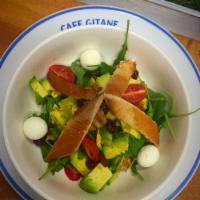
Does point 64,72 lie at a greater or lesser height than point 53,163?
greater

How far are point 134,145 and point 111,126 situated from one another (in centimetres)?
6

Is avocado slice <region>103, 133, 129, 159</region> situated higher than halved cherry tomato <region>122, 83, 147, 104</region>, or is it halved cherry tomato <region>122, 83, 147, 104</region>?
halved cherry tomato <region>122, 83, 147, 104</region>

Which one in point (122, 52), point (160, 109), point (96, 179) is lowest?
point (96, 179)

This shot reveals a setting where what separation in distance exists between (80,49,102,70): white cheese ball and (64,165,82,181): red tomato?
0.19 metres

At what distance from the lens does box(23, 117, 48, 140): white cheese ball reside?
2.39ft

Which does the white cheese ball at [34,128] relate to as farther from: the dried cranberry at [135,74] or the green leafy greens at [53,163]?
the dried cranberry at [135,74]

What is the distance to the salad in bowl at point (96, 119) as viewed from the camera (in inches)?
27.1

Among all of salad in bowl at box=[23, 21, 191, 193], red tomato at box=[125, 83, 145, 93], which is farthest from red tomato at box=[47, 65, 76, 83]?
red tomato at box=[125, 83, 145, 93]

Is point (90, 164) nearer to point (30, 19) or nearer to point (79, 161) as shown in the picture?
point (79, 161)

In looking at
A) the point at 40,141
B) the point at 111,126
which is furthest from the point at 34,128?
the point at 111,126

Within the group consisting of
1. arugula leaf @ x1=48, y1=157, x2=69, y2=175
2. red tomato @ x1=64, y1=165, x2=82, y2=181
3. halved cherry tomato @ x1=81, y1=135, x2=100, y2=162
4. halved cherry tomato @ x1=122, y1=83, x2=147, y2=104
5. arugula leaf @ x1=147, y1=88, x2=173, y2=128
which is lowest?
red tomato @ x1=64, y1=165, x2=82, y2=181

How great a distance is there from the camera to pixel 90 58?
76cm

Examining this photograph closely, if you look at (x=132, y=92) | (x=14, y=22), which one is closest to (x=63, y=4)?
(x=14, y=22)

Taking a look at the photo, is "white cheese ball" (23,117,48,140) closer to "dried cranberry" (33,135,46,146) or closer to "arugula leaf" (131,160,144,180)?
"dried cranberry" (33,135,46,146)
